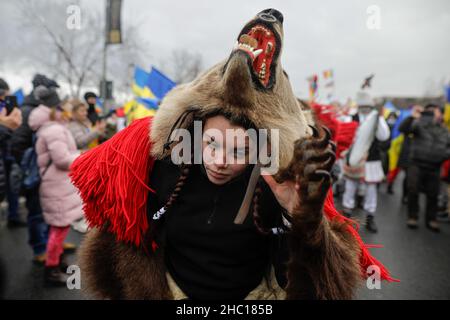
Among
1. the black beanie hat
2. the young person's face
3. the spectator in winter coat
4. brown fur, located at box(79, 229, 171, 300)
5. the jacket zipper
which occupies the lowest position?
brown fur, located at box(79, 229, 171, 300)

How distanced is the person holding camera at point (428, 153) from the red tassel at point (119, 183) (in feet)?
15.6

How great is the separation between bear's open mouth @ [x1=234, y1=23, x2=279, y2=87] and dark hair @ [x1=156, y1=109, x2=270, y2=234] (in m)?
0.16

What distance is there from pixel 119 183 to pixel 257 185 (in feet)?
1.84

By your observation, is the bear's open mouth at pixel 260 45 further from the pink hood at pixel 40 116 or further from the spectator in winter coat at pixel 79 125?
the spectator in winter coat at pixel 79 125

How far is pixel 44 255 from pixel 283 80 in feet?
11.4

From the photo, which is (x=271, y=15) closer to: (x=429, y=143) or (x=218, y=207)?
(x=218, y=207)

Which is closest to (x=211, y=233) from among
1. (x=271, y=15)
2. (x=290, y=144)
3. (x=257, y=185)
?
(x=257, y=185)

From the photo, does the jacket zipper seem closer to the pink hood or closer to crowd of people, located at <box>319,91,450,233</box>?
the pink hood

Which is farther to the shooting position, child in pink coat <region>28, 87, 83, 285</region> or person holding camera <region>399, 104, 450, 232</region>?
person holding camera <region>399, 104, 450, 232</region>

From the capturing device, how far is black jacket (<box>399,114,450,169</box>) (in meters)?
4.57

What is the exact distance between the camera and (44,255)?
3377mm

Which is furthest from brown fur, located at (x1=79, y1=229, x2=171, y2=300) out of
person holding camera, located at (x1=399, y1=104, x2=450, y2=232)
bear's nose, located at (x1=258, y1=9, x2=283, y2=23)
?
person holding camera, located at (x1=399, y1=104, x2=450, y2=232)

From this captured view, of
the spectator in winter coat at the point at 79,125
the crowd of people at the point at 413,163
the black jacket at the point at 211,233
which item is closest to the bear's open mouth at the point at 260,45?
the black jacket at the point at 211,233

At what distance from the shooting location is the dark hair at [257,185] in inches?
43.3
